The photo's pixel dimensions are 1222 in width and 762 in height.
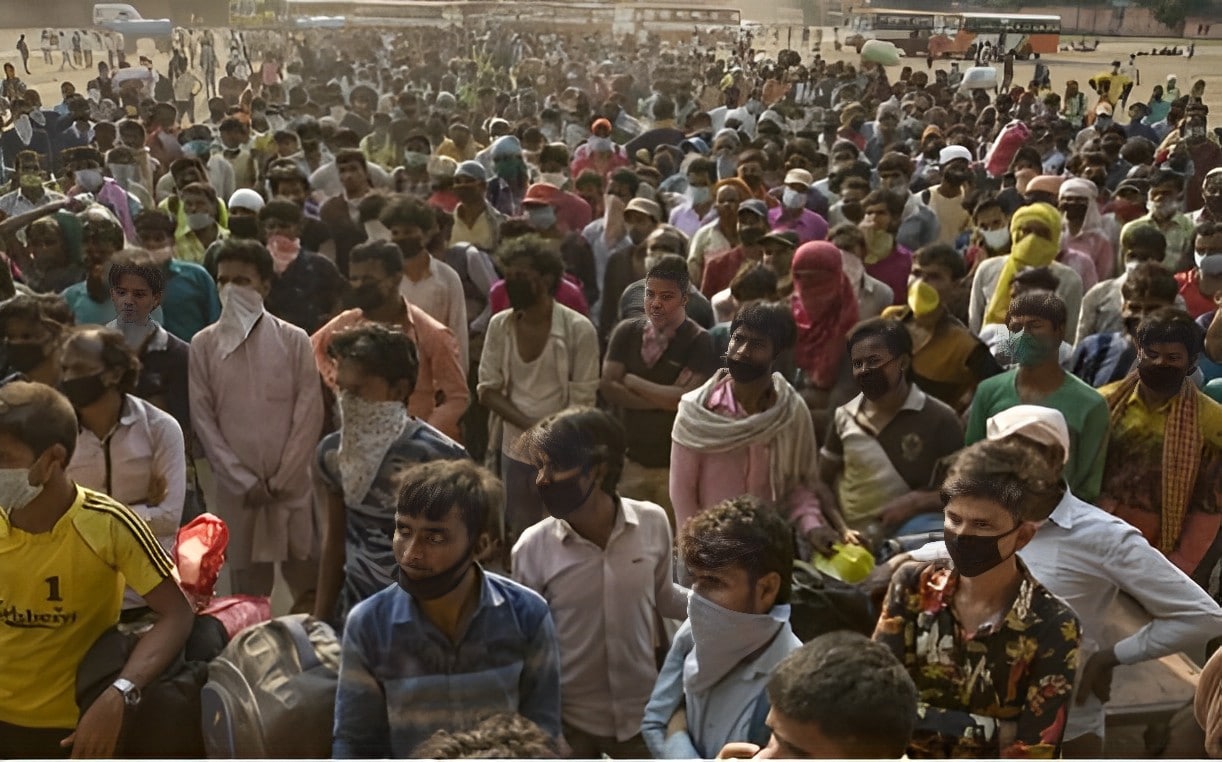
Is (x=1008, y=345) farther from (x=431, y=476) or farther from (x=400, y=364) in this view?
(x=431, y=476)

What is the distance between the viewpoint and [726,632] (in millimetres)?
2754

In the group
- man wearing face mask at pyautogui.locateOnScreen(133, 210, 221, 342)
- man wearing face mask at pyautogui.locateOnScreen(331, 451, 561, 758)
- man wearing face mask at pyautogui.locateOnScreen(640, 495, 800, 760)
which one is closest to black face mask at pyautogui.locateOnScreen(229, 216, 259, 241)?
man wearing face mask at pyautogui.locateOnScreen(133, 210, 221, 342)

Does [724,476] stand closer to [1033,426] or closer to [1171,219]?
[1033,426]

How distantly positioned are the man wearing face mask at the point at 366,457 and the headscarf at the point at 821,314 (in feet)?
6.30

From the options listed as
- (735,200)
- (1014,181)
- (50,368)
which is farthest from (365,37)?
(50,368)

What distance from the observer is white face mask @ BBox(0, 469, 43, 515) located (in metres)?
2.87

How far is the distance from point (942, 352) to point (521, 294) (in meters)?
1.60

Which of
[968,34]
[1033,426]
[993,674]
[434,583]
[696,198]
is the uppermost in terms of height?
[1033,426]

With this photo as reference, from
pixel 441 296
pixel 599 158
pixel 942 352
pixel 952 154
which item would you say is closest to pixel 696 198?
pixel 599 158

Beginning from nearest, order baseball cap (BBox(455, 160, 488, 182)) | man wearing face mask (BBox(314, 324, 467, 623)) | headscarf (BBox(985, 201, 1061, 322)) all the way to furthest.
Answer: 1. man wearing face mask (BBox(314, 324, 467, 623))
2. headscarf (BBox(985, 201, 1061, 322))
3. baseball cap (BBox(455, 160, 488, 182))

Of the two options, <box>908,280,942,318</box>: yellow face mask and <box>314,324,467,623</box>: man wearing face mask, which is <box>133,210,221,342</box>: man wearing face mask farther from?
<box>908,280,942,318</box>: yellow face mask

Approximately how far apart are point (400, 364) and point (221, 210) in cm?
456

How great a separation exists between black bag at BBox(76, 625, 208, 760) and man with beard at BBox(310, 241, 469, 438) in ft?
5.74

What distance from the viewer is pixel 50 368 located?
4.18 meters
